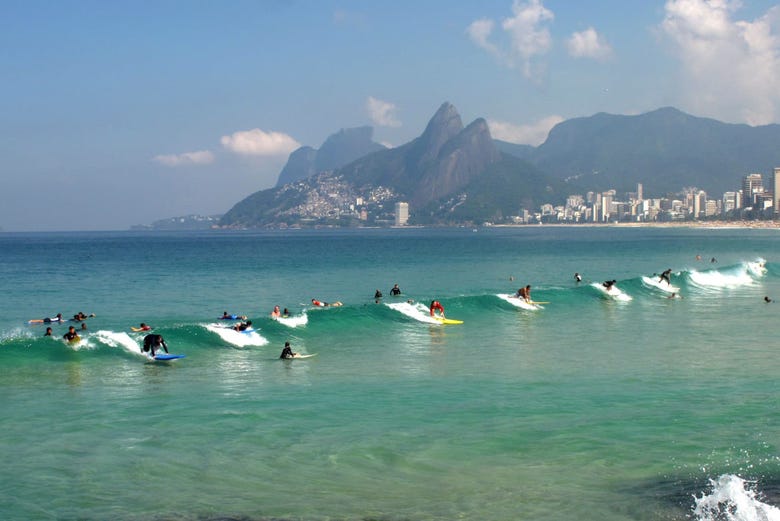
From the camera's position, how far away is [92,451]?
1669cm

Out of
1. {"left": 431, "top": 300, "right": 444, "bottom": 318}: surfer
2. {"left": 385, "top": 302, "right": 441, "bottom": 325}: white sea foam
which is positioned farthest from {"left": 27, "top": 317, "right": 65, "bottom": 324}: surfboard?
{"left": 431, "top": 300, "right": 444, "bottom": 318}: surfer

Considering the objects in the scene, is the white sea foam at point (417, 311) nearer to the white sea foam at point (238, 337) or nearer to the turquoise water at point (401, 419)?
the turquoise water at point (401, 419)

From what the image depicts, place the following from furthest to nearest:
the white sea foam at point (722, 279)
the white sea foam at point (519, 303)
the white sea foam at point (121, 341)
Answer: the white sea foam at point (722, 279), the white sea foam at point (519, 303), the white sea foam at point (121, 341)

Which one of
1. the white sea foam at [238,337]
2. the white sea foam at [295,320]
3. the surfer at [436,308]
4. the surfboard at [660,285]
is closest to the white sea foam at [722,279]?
the surfboard at [660,285]

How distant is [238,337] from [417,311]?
505 inches

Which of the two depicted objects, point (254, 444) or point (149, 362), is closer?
point (254, 444)

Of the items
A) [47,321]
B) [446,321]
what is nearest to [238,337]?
[446,321]

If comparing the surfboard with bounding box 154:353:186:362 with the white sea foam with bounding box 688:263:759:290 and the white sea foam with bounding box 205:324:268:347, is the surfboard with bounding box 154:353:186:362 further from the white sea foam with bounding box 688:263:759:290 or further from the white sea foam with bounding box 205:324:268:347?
the white sea foam with bounding box 688:263:759:290

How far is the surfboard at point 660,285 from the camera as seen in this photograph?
56213 mm

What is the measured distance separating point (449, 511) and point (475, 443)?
157 inches

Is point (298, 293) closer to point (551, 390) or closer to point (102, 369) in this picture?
point (102, 369)

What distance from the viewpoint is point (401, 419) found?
1902 cm

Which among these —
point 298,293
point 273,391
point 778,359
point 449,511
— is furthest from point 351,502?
point 298,293

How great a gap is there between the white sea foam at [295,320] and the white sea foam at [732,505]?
86.7 feet
